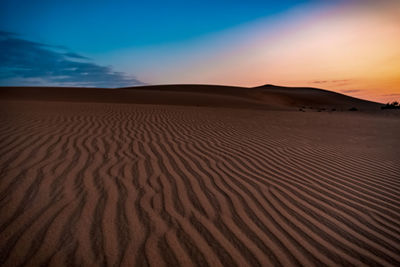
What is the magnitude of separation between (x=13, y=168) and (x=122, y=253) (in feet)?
8.33

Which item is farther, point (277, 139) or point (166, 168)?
point (277, 139)

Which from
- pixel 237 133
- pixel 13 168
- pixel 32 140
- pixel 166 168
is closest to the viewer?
pixel 13 168

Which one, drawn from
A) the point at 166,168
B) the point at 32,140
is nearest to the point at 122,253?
the point at 166,168

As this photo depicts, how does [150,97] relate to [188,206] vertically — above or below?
below

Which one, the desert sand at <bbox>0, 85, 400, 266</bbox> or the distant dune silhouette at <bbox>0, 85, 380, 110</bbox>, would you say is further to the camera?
the distant dune silhouette at <bbox>0, 85, 380, 110</bbox>

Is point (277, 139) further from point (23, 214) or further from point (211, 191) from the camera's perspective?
point (23, 214)

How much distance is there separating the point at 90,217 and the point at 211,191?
146 centimetres

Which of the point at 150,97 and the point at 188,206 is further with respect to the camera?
the point at 150,97

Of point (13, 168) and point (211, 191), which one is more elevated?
point (13, 168)

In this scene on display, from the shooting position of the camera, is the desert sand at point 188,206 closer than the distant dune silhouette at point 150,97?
Yes

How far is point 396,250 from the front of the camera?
2107mm

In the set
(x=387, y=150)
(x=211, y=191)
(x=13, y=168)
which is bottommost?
(x=387, y=150)

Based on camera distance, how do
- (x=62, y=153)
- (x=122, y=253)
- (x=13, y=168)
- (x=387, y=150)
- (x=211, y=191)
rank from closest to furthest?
1. (x=122, y=253)
2. (x=211, y=191)
3. (x=13, y=168)
4. (x=62, y=153)
5. (x=387, y=150)

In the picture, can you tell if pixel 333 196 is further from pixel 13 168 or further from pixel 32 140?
pixel 32 140
